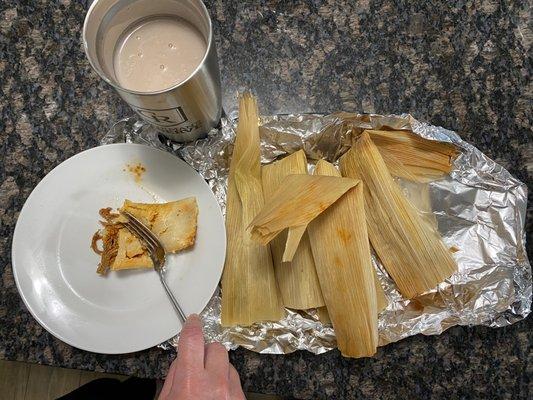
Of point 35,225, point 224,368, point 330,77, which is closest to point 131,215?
point 35,225

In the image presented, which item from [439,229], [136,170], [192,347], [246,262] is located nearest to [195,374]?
[192,347]

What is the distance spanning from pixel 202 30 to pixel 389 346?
0.52 metres

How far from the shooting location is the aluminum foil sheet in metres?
0.72

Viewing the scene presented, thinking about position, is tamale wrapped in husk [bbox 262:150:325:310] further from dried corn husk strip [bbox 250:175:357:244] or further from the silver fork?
the silver fork

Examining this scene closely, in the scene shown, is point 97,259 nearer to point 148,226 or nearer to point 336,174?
point 148,226

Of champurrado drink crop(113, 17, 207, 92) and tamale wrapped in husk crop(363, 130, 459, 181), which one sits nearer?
champurrado drink crop(113, 17, 207, 92)

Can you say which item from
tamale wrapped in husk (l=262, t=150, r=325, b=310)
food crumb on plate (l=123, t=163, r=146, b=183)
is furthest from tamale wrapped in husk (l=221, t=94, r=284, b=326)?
food crumb on plate (l=123, t=163, r=146, b=183)

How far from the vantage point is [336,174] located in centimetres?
74

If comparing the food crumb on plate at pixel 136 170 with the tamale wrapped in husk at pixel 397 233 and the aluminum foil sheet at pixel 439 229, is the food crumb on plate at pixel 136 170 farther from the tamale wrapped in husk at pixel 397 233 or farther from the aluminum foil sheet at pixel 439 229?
the tamale wrapped in husk at pixel 397 233

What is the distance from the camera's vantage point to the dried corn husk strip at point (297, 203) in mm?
657

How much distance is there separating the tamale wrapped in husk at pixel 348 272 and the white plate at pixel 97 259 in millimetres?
149

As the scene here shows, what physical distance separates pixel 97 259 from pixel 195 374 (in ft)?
0.72

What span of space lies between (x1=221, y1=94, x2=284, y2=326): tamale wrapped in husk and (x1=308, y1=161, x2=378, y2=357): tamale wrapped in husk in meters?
0.08

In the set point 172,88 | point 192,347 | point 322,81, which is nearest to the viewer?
point 172,88
